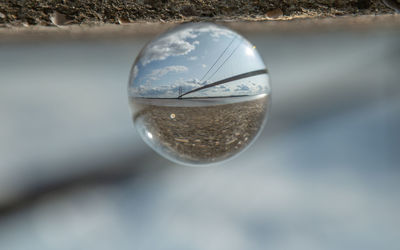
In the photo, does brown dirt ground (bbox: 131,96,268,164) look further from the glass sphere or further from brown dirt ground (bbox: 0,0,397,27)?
brown dirt ground (bbox: 0,0,397,27)

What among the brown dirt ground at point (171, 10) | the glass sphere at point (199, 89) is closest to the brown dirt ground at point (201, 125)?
the glass sphere at point (199, 89)

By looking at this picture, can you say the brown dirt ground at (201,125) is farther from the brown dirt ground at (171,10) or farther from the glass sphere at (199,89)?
the brown dirt ground at (171,10)

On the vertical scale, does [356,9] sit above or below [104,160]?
above

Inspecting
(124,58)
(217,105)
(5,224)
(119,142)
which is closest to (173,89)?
(217,105)

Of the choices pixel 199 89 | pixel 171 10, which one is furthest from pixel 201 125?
pixel 171 10

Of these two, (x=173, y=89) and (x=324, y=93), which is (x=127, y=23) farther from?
(x=324, y=93)

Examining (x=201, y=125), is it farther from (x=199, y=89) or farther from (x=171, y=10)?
(x=171, y=10)
